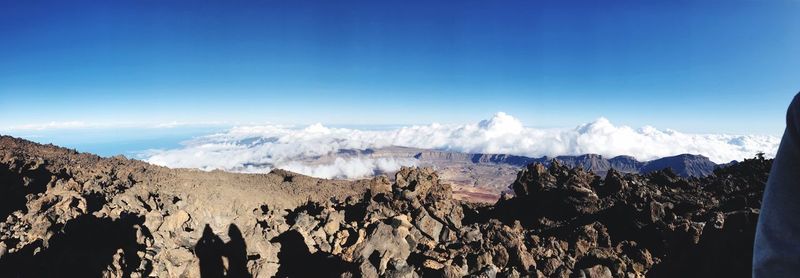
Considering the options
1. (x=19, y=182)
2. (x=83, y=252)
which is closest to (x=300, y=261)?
(x=83, y=252)

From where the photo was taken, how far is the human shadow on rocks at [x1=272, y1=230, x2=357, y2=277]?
19703 mm

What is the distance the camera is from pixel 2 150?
41719 mm

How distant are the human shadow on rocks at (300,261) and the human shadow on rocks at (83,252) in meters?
6.56

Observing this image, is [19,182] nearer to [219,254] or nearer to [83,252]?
[83,252]

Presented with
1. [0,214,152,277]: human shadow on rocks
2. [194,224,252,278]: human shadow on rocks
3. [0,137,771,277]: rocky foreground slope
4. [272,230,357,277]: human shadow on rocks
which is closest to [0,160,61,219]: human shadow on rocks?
[0,137,771,277]: rocky foreground slope

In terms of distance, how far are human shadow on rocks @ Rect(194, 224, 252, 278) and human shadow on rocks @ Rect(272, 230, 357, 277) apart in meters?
2.03

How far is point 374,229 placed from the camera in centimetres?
2075

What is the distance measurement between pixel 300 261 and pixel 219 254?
422 cm

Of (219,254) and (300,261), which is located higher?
(219,254)

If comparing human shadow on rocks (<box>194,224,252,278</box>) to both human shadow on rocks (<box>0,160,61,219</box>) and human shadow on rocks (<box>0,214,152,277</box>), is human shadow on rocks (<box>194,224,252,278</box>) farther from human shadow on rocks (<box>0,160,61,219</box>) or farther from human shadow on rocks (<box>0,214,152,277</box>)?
human shadow on rocks (<box>0,160,61,219</box>)

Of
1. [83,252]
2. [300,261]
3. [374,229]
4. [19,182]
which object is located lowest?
[300,261]

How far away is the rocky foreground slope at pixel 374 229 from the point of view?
17.3 meters

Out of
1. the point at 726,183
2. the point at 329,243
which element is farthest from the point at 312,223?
the point at 726,183

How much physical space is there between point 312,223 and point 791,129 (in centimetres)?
2614
